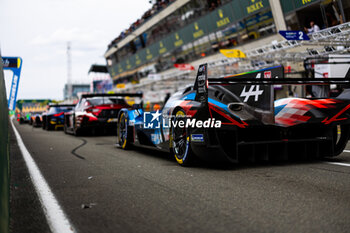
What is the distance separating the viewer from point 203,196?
3.99 meters

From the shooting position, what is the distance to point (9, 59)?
14.1 meters

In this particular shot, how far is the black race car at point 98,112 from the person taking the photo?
13.5 metres

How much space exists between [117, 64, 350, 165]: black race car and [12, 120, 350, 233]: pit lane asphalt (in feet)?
0.81

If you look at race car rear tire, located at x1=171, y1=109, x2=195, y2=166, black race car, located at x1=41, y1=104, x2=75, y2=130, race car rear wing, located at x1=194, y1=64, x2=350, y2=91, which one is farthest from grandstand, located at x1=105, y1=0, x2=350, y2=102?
race car rear tire, located at x1=171, y1=109, x2=195, y2=166

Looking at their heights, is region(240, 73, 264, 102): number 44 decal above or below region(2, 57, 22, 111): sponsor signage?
below

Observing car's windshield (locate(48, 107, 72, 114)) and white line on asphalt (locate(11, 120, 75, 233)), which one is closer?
white line on asphalt (locate(11, 120, 75, 233))

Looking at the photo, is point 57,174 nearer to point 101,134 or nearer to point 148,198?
point 148,198

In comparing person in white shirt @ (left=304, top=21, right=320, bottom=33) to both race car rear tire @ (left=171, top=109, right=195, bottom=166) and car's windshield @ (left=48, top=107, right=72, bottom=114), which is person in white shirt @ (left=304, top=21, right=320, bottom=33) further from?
race car rear tire @ (left=171, top=109, right=195, bottom=166)

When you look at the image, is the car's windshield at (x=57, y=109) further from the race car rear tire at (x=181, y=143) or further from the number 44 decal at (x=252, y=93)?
the number 44 decal at (x=252, y=93)

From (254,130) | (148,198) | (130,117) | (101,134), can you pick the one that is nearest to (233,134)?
(254,130)

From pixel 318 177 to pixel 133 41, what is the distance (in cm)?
4391

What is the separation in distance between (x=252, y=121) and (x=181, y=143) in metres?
1.18

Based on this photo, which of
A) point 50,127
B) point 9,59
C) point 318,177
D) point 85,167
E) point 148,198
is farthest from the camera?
point 50,127

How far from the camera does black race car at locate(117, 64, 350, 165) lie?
5.39 metres
